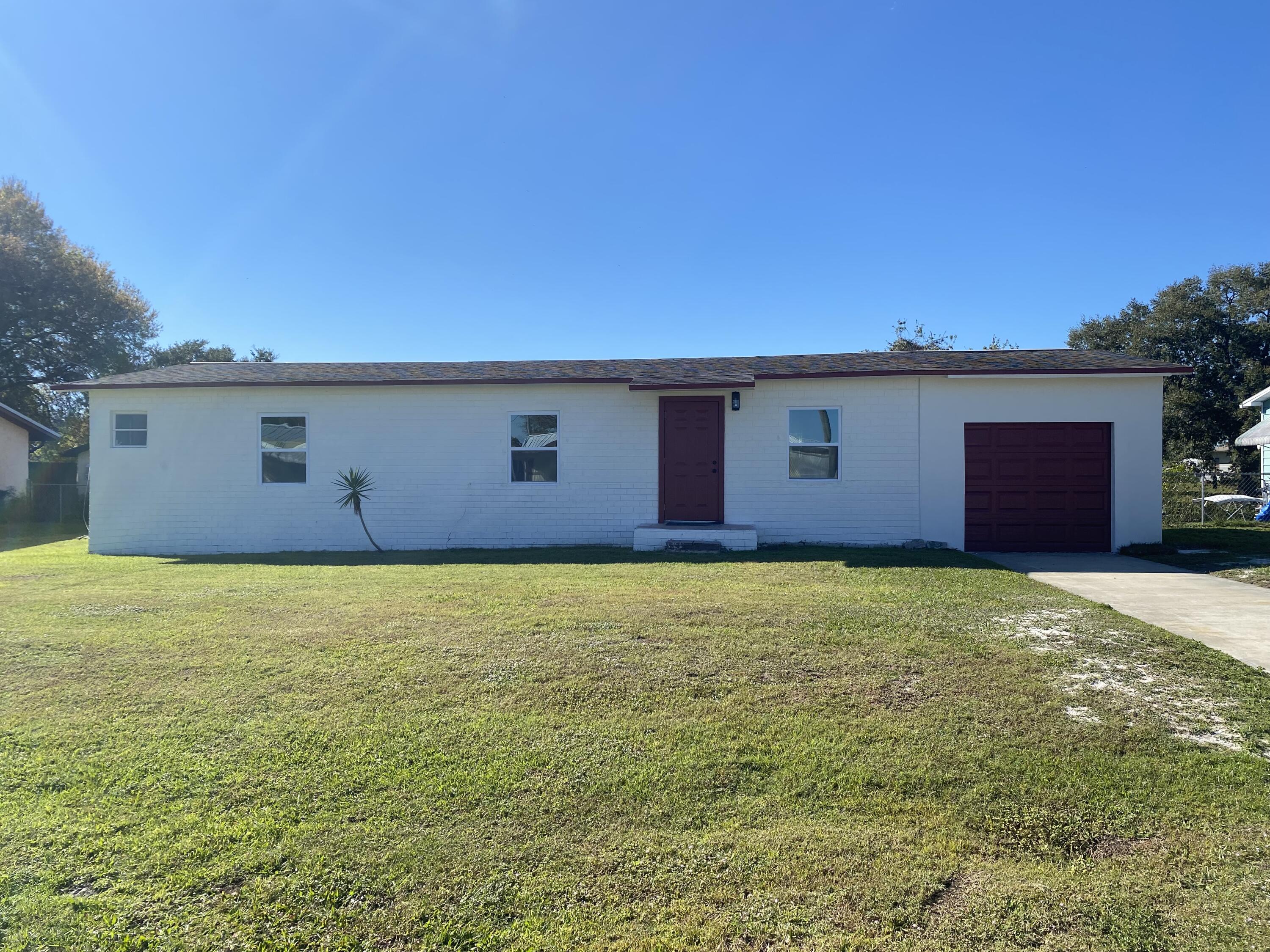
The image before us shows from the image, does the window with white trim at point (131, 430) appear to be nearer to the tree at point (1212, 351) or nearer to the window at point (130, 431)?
the window at point (130, 431)

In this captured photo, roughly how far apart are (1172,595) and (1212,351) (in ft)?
101

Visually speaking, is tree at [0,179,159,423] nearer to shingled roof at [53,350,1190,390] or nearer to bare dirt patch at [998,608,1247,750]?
shingled roof at [53,350,1190,390]

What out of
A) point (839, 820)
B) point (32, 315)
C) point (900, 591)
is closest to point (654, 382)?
point (900, 591)

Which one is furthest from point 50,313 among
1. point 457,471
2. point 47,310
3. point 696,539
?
point 696,539

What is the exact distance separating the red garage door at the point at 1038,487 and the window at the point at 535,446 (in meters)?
6.87

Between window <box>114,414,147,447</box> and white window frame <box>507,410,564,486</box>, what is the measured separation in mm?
6479

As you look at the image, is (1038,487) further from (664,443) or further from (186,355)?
(186,355)

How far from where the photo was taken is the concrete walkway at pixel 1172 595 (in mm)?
5707

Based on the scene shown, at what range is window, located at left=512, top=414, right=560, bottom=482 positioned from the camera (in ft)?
41.4

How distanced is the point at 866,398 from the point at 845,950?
1065 cm

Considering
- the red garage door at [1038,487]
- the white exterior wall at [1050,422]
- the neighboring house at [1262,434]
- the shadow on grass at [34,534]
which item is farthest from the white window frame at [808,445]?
the shadow on grass at [34,534]

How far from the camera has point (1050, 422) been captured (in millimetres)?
11719

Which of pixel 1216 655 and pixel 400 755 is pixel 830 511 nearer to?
pixel 1216 655

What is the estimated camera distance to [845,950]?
2.29 metres
